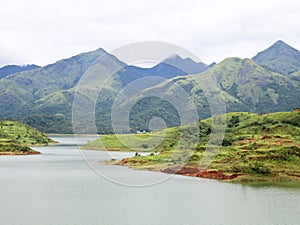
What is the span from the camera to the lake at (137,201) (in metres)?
51.6

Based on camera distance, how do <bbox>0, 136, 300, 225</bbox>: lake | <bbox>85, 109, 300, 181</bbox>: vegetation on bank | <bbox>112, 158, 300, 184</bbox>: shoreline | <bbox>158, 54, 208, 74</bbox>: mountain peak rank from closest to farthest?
<bbox>0, 136, 300, 225</bbox>: lake
<bbox>158, 54, 208, 74</bbox>: mountain peak
<bbox>112, 158, 300, 184</bbox>: shoreline
<bbox>85, 109, 300, 181</bbox>: vegetation on bank

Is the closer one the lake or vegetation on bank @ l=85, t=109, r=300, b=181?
the lake

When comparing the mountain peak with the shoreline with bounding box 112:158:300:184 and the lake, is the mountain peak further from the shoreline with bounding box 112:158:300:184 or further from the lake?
the shoreline with bounding box 112:158:300:184

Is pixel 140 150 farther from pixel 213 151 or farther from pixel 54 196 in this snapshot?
pixel 54 196

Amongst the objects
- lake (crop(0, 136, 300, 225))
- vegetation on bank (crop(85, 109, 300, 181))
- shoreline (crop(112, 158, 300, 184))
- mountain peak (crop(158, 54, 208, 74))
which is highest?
mountain peak (crop(158, 54, 208, 74))

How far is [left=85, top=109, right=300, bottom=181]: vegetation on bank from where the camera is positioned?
296 feet

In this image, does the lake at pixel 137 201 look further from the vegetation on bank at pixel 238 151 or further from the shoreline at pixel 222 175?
the vegetation on bank at pixel 238 151

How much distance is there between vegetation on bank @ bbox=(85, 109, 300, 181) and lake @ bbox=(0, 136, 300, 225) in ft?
27.5

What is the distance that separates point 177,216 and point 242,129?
84.7 m

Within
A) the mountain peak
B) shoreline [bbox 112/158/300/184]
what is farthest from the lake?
the mountain peak

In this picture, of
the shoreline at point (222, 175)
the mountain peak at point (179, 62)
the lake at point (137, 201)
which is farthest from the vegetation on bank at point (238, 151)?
the mountain peak at point (179, 62)

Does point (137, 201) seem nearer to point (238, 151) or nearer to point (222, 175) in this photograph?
point (222, 175)

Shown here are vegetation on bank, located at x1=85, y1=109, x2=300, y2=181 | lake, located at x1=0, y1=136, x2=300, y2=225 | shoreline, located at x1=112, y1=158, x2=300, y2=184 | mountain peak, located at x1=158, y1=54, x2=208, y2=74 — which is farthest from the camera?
vegetation on bank, located at x1=85, y1=109, x2=300, y2=181

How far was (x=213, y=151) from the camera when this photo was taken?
10769 centimetres
